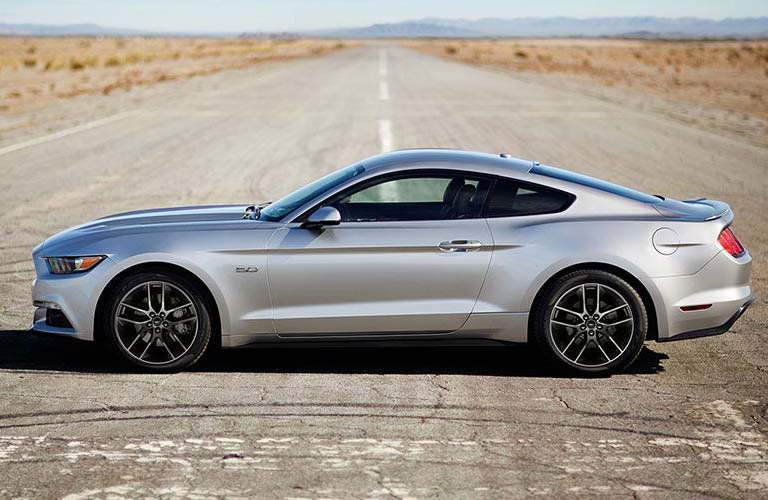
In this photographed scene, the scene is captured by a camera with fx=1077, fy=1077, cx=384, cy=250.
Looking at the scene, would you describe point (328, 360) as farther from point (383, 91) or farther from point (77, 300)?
point (383, 91)

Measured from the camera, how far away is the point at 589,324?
6.64 m

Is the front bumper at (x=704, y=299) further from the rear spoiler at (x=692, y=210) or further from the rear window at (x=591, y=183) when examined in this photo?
the rear window at (x=591, y=183)

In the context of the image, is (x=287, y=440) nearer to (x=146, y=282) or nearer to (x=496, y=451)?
(x=496, y=451)

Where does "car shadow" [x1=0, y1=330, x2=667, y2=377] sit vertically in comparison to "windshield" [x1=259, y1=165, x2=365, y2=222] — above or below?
below

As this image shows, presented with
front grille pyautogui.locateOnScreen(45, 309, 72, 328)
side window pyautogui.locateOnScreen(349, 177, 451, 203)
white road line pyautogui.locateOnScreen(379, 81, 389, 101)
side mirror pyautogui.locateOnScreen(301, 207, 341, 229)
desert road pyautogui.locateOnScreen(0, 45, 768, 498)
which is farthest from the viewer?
white road line pyautogui.locateOnScreen(379, 81, 389, 101)

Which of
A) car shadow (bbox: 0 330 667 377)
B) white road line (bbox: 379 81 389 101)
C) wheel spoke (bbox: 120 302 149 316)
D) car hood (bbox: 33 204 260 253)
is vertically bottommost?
white road line (bbox: 379 81 389 101)

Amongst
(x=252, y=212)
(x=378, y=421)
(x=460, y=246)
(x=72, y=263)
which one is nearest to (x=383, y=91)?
(x=252, y=212)

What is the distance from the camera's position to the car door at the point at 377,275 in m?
6.53

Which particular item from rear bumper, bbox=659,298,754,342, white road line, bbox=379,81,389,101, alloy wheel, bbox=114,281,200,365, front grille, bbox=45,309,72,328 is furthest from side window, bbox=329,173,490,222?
white road line, bbox=379,81,389,101

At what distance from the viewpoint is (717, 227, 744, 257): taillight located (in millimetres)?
6801

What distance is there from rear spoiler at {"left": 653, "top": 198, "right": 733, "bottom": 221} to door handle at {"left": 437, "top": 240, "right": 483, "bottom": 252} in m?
1.22

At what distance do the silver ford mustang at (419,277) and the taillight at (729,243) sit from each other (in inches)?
2.1

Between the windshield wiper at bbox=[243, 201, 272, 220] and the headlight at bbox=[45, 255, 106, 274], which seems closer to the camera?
the headlight at bbox=[45, 255, 106, 274]

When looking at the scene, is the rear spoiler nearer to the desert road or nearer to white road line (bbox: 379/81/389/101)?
the desert road
